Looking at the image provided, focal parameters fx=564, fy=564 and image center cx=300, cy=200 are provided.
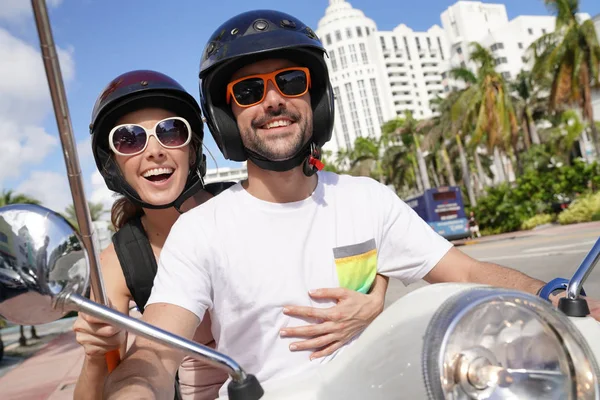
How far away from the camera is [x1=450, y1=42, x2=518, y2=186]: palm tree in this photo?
88.1 ft

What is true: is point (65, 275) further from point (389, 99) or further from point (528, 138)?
point (389, 99)

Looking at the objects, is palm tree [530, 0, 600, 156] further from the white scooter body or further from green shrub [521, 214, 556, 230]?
the white scooter body

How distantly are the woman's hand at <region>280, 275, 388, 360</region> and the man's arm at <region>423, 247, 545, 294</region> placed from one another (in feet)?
1.01

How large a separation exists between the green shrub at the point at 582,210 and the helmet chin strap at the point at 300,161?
797 inches

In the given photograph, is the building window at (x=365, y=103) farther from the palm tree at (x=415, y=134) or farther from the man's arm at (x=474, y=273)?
the man's arm at (x=474, y=273)

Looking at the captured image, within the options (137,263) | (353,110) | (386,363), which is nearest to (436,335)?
(386,363)

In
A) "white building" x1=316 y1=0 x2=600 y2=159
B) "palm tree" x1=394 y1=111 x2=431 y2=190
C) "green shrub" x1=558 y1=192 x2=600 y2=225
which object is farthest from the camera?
"white building" x1=316 y1=0 x2=600 y2=159

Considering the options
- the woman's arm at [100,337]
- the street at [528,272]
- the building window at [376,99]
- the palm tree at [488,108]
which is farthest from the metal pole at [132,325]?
the building window at [376,99]

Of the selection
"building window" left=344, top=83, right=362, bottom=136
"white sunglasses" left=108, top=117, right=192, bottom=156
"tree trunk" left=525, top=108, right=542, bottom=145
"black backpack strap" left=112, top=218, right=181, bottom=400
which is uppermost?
"building window" left=344, top=83, right=362, bottom=136

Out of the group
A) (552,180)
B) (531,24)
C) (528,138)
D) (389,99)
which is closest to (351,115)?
(389,99)

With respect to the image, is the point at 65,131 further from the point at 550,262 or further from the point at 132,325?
the point at 550,262

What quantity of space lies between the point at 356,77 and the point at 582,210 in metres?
98.0

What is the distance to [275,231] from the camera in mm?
1803

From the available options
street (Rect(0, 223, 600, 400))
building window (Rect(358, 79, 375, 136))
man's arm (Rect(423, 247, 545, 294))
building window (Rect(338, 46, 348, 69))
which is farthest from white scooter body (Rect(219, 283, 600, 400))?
building window (Rect(338, 46, 348, 69))
